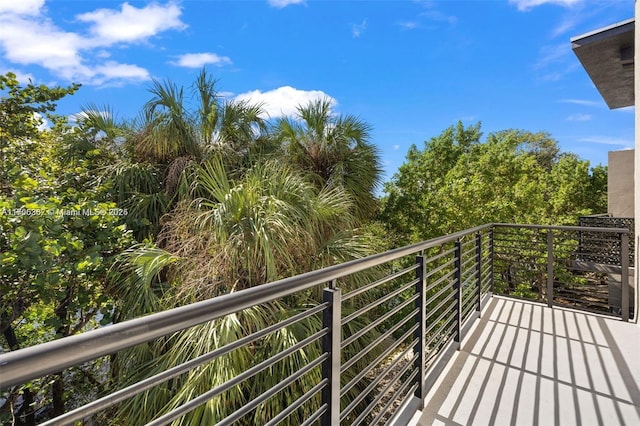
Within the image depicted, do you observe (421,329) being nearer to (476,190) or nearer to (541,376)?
(541,376)

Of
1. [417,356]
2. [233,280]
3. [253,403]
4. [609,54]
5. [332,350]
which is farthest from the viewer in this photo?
[609,54]

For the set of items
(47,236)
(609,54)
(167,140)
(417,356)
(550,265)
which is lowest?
(417,356)

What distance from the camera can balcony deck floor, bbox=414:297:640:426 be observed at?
2.08 m

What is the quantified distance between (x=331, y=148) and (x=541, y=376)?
18.6ft

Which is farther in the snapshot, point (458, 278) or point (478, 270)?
point (478, 270)

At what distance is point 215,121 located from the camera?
20.6ft

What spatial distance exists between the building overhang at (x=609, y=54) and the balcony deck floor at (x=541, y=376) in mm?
3847

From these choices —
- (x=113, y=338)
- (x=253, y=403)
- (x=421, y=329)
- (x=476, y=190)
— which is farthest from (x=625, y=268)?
(x=476, y=190)

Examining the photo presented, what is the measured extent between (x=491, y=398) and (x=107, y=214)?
15.6 feet

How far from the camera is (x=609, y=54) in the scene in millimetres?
5199

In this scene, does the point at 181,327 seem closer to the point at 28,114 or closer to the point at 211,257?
the point at 211,257

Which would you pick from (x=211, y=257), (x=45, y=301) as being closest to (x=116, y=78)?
(x=45, y=301)

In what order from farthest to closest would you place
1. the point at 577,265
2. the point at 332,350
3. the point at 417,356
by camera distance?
the point at 577,265, the point at 417,356, the point at 332,350

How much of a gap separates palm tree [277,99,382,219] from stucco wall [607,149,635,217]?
7.02 metres
